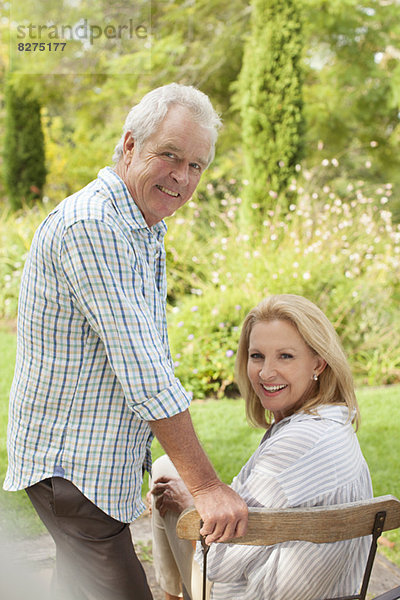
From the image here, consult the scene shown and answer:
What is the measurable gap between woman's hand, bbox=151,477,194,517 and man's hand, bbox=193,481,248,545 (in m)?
A: 0.47

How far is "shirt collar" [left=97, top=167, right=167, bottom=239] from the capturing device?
149cm

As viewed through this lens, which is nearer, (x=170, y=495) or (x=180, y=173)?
(x=180, y=173)

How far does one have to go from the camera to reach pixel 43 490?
1.53 metres

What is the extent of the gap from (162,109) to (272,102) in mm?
8123

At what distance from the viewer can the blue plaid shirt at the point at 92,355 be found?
135 centimetres

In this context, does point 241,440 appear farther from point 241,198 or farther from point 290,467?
point 241,198

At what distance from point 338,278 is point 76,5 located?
31.8 feet

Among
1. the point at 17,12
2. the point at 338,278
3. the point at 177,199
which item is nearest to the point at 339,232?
the point at 338,278

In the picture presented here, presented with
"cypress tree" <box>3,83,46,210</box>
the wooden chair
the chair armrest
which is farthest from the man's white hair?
"cypress tree" <box>3,83,46,210</box>

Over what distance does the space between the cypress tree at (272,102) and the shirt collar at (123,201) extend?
7424 mm

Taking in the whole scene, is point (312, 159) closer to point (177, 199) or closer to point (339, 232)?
point (339, 232)

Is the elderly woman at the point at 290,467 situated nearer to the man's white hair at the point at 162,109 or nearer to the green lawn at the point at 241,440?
the man's white hair at the point at 162,109

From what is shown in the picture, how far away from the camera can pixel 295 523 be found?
1.36 m

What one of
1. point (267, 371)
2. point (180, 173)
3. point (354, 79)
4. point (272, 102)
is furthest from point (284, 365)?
point (354, 79)
